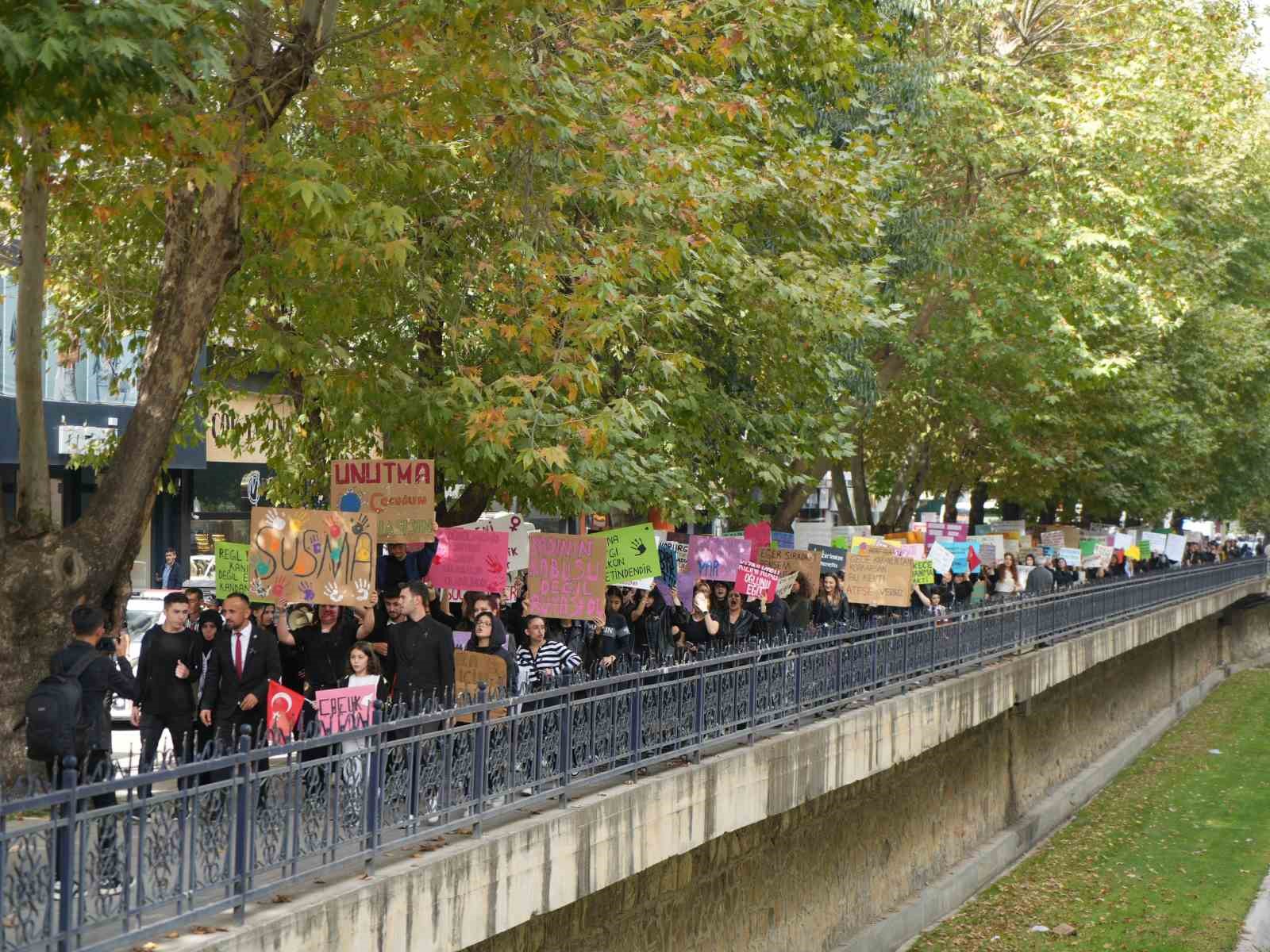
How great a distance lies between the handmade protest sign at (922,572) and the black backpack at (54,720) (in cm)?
1515

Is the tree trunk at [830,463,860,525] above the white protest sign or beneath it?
above

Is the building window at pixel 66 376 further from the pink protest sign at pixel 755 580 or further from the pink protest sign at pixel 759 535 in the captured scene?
the pink protest sign at pixel 755 580

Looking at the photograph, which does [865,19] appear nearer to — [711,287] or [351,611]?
[711,287]

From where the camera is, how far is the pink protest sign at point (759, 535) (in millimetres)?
20125

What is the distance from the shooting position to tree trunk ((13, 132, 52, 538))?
988cm

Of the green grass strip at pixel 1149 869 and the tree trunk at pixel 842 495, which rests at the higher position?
the tree trunk at pixel 842 495

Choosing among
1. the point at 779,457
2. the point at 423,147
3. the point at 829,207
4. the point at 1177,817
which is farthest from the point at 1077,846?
the point at 423,147

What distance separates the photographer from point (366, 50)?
11.9 metres

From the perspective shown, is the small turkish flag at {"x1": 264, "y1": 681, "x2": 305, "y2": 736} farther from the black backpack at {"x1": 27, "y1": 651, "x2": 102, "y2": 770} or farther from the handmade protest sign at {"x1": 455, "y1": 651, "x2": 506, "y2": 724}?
the black backpack at {"x1": 27, "y1": 651, "x2": 102, "y2": 770}

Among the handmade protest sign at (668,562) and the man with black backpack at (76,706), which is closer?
the man with black backpack at (76,706)

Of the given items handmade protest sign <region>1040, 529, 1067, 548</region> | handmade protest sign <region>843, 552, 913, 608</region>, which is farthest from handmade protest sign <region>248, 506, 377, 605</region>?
handmade protest sign <region>1040, 529, 1067, 548</region>

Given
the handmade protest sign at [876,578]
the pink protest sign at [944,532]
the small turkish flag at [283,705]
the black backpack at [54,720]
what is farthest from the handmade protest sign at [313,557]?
the pink protest sign at [944,532]

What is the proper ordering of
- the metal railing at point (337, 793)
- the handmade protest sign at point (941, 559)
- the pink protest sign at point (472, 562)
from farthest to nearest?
the handmade protest sign at point (941, 559) → the pink protest sign at point (472, 562) → the metal railing at point (337, 793)

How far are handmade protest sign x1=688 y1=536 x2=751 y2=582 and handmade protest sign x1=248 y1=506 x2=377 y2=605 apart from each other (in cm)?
659
